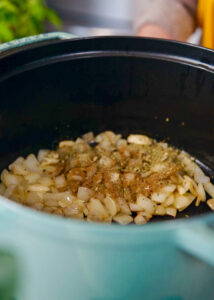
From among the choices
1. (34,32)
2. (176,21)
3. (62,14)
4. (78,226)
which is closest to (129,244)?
(78,226)

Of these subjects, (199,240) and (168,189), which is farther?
(168,189)

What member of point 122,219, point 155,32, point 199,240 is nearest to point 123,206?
point 122,219

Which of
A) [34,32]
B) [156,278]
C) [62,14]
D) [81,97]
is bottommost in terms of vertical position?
[156,278]

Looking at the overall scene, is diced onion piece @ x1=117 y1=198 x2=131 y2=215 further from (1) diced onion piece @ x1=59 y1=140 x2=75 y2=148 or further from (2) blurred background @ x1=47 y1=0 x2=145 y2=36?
(2) blurred background @ x1=47 y1=0 x2=145 y2=36

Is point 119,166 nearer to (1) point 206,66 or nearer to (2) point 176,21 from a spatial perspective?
(1) point 206,66

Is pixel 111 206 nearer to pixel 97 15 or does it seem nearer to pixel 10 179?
pixel 10 179

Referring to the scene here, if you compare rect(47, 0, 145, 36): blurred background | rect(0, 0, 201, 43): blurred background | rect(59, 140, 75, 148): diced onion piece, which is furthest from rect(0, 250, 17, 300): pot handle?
rect(47, 0, 145, 36): blurred background
